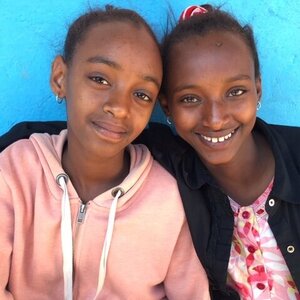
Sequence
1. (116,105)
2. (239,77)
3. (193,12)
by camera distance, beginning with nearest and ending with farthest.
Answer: (116,105) → (239,77) → (193,12)

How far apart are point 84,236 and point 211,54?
24.1 inches

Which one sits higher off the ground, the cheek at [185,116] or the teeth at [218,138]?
the cheek at [185,116]

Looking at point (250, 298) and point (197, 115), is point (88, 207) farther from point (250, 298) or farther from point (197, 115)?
point (250, 298)

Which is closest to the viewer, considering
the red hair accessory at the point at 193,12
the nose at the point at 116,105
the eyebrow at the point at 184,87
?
the nose at the point at 116,105

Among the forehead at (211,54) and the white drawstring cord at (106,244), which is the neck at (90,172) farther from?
the forehead at (211,54)

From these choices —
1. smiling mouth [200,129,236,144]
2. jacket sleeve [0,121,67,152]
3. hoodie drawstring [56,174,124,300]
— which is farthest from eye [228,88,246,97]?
jacket sleeve [0,121,67,152]

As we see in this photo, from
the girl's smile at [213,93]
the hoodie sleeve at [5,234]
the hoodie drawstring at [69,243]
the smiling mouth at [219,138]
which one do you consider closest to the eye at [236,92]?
the girl's smile at [213,93]

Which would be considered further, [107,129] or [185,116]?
Result: [185,116]

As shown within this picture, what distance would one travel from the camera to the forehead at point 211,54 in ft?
5.21

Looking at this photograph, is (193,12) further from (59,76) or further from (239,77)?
(59,76)

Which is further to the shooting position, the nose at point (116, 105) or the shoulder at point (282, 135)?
the shoulder at point (282, 135)

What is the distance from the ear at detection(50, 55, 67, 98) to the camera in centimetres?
161

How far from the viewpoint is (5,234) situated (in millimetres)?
1570

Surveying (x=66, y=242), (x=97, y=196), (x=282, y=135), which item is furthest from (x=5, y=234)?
(x=282, y=135)
